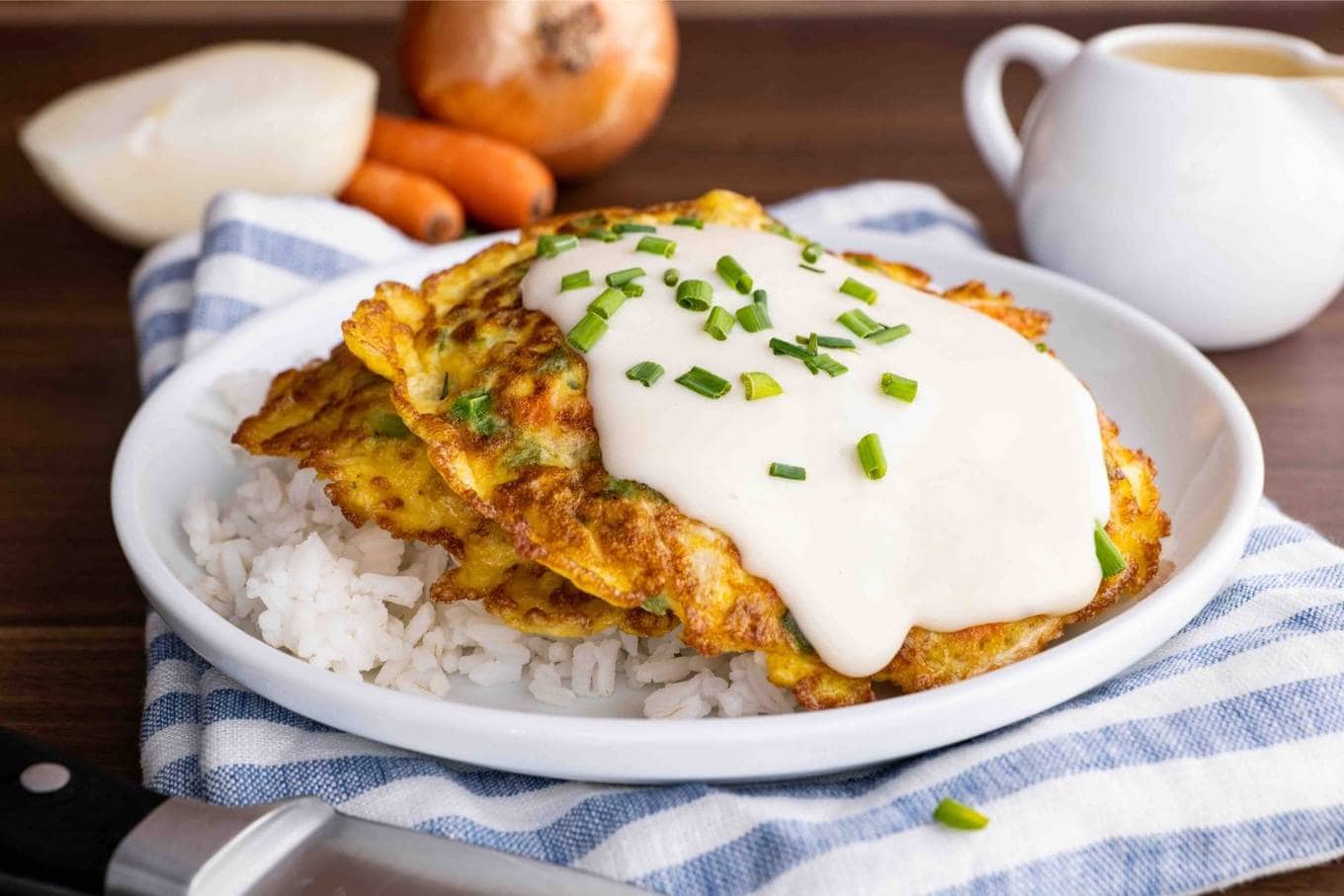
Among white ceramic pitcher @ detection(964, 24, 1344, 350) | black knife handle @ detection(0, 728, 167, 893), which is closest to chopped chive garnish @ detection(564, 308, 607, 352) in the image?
black knife handle @ detection(0, 728, 167, 893)

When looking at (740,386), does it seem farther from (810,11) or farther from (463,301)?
(810,11)

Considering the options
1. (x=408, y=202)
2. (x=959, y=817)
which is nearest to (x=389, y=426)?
(x=959, y=817)

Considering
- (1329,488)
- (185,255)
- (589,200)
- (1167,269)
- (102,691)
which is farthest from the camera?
(589,200)

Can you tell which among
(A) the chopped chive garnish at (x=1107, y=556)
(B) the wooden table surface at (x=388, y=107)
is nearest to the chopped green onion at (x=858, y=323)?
(A) the chopped chive garnish at (x=1107, y=556)

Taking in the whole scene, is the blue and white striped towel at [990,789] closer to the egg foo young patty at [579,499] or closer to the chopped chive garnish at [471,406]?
the egg foo young patty at [579,499]

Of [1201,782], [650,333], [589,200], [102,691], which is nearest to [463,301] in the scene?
[650,333]
